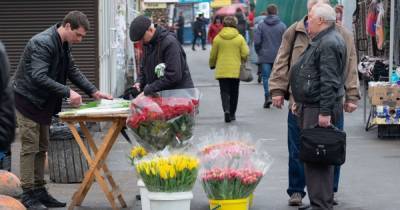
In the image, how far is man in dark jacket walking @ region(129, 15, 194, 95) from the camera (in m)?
9.05

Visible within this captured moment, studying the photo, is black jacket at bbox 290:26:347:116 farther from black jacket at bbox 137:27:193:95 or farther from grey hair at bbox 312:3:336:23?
black jacket at bbox 137:27:193:95

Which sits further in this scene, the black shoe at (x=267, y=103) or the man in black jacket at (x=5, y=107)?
the black shoe at (x=267, y=103)

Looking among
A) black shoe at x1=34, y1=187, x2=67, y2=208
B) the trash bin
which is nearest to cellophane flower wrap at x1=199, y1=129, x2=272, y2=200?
black shoe at x1=34, y1=187, x2=67, y2=208

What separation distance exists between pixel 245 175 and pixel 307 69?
1060 mm

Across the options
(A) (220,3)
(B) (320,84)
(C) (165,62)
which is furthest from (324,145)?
(A) (220,3)

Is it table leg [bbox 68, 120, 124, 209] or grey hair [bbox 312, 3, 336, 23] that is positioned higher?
grey hair [bbox 312, 3, 336, 23]

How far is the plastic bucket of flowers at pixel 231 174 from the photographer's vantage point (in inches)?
326

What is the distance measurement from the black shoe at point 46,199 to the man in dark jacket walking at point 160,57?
1376 mm

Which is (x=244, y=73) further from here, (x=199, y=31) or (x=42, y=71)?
(x=199, y=31)

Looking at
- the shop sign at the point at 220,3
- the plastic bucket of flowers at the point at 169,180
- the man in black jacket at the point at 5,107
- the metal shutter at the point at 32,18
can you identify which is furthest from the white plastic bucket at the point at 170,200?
the shop sign at the point at 220,3

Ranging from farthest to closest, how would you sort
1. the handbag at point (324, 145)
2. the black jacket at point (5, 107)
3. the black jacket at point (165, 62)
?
the black jacket at point (165, 62), the handbag at point (324, 145), the black jacket at point (5, 107)

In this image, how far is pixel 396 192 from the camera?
10.1 m

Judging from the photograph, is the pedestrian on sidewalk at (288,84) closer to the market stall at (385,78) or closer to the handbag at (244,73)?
the market stall at (385,78)

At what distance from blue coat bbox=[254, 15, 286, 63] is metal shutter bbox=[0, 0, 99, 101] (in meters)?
5.84
